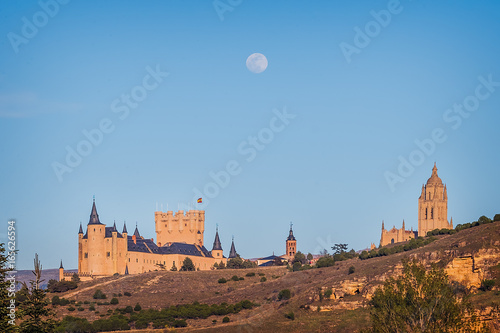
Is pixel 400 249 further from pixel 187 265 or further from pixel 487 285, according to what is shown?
pixel 187 265

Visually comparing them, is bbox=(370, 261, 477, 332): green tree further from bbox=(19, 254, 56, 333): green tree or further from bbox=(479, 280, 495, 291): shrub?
bbox=(479, 280, 495, 291): shrub

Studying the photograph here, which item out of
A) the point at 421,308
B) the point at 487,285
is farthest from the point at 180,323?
the point at 421,308

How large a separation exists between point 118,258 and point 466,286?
71.8m

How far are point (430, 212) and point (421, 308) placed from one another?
145 m

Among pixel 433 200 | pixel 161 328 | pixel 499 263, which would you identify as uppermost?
pixel 433 200

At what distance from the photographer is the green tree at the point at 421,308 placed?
4347 centimetres

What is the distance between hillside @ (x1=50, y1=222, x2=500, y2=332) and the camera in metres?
73.8

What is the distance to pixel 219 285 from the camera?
112812mm

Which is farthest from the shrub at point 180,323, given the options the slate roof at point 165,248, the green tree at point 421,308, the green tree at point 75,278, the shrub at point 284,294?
the slate roof at point 165,248

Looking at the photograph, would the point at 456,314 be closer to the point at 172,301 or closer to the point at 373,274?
the point at 373,274

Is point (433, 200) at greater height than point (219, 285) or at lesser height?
greater

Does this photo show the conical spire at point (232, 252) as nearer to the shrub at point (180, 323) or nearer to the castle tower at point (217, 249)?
the castle tower at point (217, 249)

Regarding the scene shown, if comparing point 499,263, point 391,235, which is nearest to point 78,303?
point 499,263

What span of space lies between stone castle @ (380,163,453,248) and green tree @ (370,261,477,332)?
134m
